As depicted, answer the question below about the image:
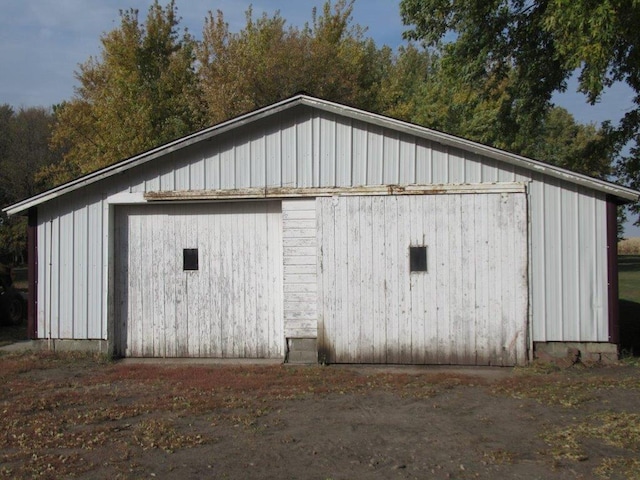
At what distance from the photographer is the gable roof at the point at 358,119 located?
9.84m

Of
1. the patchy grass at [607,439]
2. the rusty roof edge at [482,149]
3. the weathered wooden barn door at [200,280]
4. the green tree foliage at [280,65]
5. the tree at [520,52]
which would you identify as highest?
the green tree foliage at [280,65]

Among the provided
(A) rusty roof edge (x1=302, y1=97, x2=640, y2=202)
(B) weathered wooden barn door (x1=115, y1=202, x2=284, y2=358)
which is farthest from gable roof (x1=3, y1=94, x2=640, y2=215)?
(B) weathered wooden barn door (x1=115, y1=202, x2=284, y2=358)

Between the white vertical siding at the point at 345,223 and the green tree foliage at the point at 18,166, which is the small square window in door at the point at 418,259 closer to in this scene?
the white vertical siding at the point at 345,223

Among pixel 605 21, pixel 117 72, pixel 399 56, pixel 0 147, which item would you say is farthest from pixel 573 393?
pixel 0 147

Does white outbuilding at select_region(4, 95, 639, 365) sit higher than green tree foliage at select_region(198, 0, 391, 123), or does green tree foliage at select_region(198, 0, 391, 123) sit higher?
green tree foliage at select_region(198, 0, 391, 123)

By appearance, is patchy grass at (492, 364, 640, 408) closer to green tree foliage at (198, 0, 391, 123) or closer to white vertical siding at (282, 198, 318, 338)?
white vertical siding at (282, 198, 318, 338)

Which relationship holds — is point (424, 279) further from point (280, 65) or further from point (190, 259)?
point (280, 65)

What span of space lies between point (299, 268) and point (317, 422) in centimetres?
387

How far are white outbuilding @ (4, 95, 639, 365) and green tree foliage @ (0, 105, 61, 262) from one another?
2888 cm

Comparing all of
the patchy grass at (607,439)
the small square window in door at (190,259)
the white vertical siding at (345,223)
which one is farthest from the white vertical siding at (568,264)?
the small square window in door at (190,259)

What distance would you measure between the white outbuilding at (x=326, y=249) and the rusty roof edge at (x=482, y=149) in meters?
0.03

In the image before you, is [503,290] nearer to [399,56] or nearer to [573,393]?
[573,393]

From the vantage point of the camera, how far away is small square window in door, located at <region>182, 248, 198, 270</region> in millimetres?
11266

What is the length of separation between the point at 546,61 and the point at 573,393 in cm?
849
